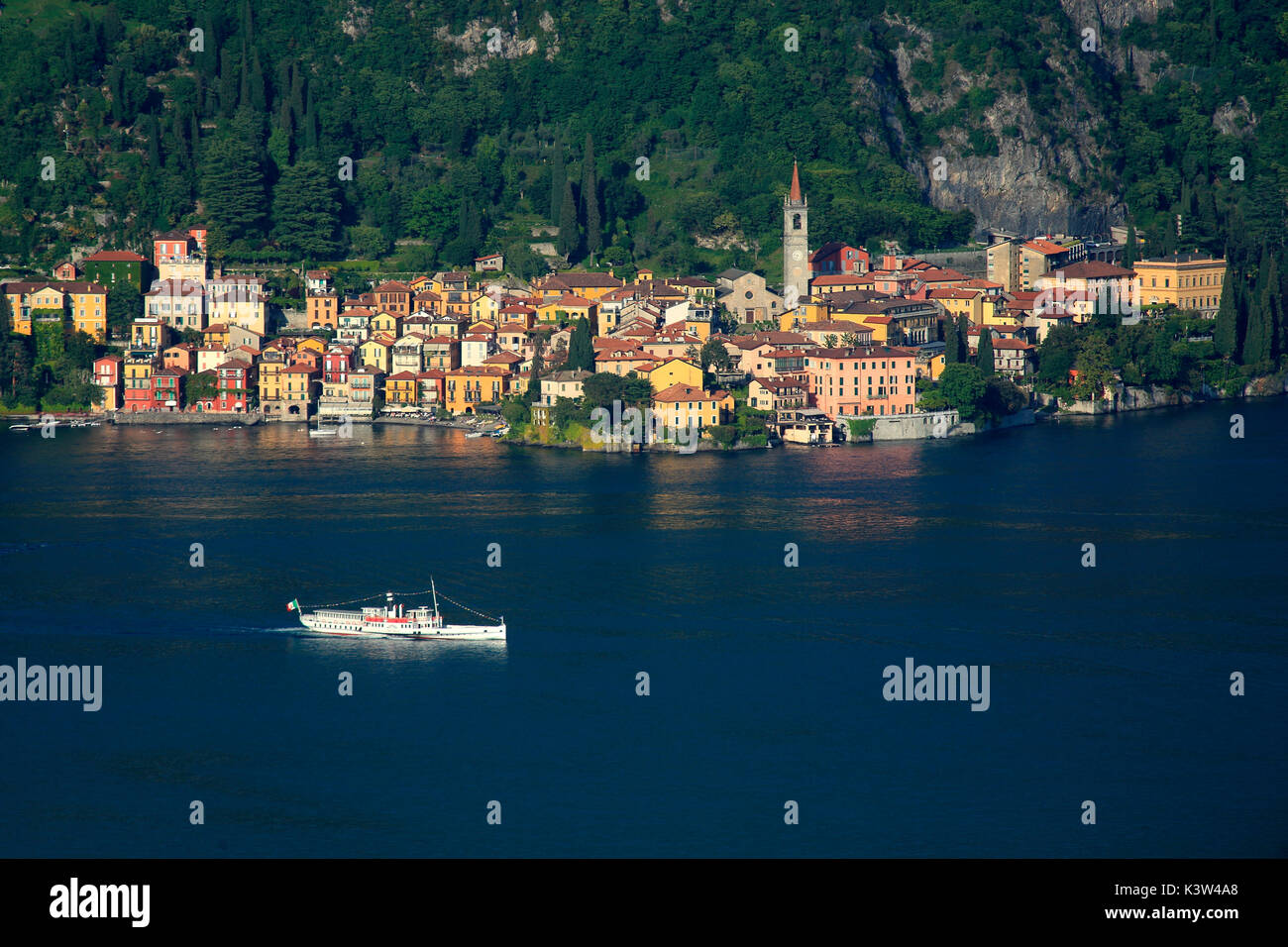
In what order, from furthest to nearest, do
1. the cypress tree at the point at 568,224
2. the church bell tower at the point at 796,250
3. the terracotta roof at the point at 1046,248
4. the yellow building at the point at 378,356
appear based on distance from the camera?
the cypress tree at the point at 568,224 < the terracotta roof at the point at 1046,248 < the church bell tower at the point at 796,250 < the yellow building at the point at 378,356

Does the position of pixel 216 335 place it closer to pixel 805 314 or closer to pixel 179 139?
pixel 179 139

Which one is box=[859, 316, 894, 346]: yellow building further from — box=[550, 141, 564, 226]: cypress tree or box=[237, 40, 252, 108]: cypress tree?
box=[237, 40, 252, 108]: cypress tree

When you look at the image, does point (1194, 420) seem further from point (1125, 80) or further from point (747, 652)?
point (1125, 80)

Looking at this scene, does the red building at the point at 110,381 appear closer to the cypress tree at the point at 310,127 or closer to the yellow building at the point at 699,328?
the yellow building at the point at 699,328

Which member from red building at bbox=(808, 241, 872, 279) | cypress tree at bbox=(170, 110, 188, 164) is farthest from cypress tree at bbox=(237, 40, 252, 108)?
red building at bbox=(808, 241, 872, 279)

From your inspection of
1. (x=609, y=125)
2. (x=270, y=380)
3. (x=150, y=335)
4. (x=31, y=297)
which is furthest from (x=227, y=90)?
(x=270, y=380)

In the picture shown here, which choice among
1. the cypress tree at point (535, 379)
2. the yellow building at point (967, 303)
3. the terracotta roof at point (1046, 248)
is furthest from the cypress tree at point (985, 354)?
the terracotta roof at point (1046, 248)
